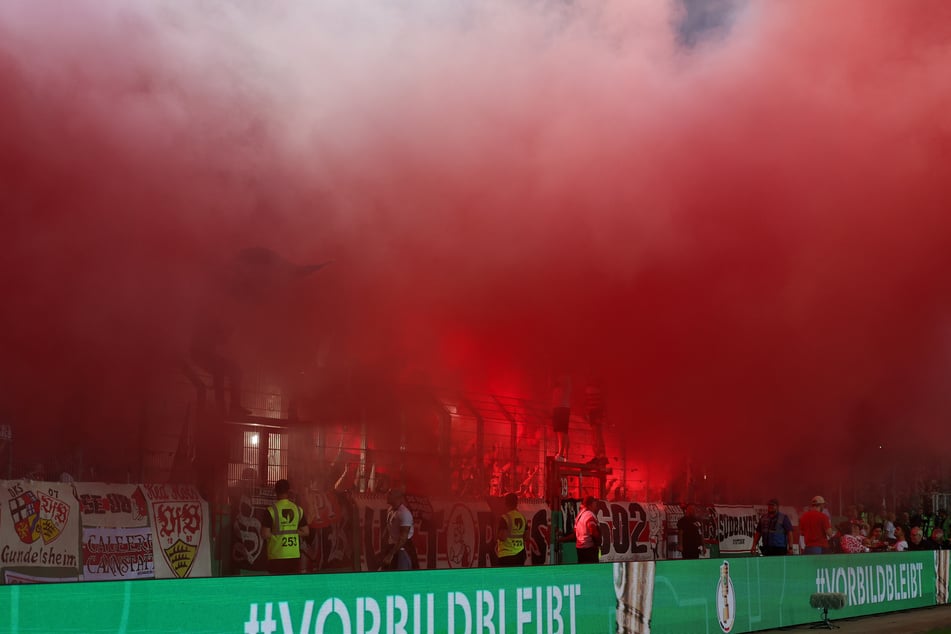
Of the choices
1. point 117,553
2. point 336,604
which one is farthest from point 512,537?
point 336,604

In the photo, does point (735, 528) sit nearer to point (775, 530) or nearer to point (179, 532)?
point (775, 530)

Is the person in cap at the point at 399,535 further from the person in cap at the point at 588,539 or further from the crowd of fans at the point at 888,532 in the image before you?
the crowd of fans at the point at 888,532

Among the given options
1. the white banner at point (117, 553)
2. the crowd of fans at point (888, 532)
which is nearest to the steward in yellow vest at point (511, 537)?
the white banner at point (117, 553)

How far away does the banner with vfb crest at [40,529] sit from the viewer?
34.0 ft

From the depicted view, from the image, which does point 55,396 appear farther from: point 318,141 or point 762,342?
point 762,342

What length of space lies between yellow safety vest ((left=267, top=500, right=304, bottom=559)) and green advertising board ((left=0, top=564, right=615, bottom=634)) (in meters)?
3.63

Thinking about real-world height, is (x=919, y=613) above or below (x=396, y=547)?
below

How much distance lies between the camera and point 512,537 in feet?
43.8

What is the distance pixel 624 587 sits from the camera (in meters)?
8.79

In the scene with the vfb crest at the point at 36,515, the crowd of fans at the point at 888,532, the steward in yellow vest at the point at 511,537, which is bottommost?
the crowd of fans at the point at 888,532

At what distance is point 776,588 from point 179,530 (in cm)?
644

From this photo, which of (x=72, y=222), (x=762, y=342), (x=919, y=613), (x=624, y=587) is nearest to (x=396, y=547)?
(x=624, y=587)

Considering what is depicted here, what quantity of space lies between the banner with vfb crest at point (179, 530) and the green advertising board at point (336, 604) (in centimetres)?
525

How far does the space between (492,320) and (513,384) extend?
2.79m
